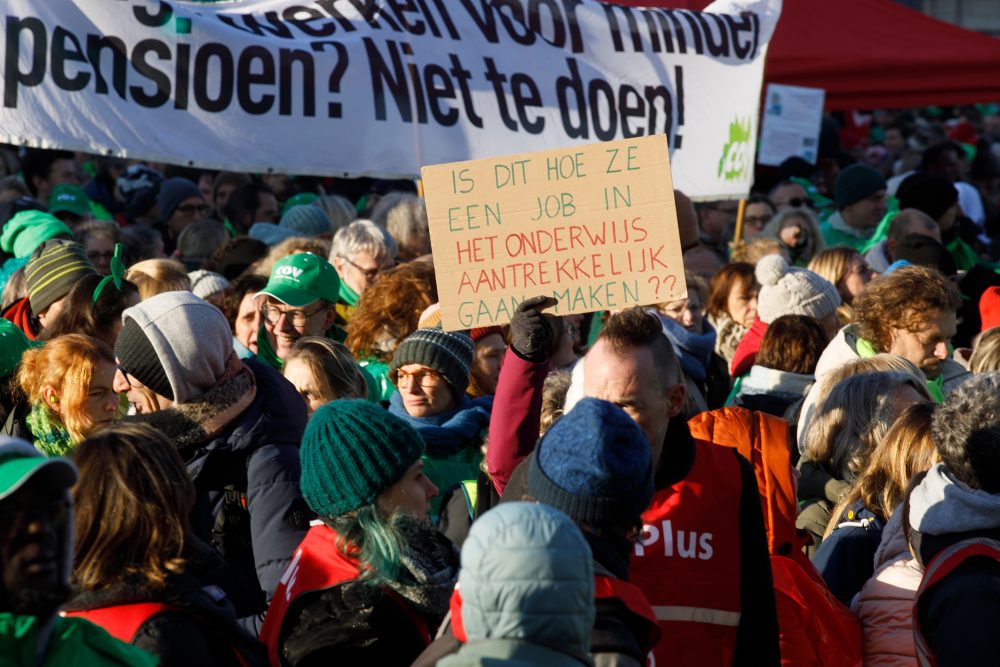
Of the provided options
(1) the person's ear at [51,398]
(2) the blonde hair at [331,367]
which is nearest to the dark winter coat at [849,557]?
(2) the blonde hair at [331,367]

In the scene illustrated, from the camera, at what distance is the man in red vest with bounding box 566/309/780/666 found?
10.0 ft

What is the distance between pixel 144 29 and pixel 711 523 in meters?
3.90

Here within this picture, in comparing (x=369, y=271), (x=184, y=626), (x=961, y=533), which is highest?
(x=184, y=626)

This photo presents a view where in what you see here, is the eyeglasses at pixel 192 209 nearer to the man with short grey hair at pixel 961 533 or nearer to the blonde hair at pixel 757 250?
the blonde hair at pixel 757 250

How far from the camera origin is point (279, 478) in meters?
3.53

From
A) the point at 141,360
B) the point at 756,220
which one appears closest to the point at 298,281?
the point at 141,360

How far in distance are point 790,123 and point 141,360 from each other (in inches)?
353

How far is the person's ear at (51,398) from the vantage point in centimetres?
407

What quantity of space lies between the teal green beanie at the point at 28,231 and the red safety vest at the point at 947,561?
5.36 metres

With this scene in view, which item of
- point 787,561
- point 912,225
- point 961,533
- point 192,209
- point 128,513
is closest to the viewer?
point 128,513

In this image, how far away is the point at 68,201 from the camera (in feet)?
29.1

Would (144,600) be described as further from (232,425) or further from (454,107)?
(454,107)

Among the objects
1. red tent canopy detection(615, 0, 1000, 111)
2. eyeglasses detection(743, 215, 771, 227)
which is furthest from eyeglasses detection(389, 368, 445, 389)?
red tent canopy detection(615, 0, 1000, 111)

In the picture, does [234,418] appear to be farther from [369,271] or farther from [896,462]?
[369,271]
